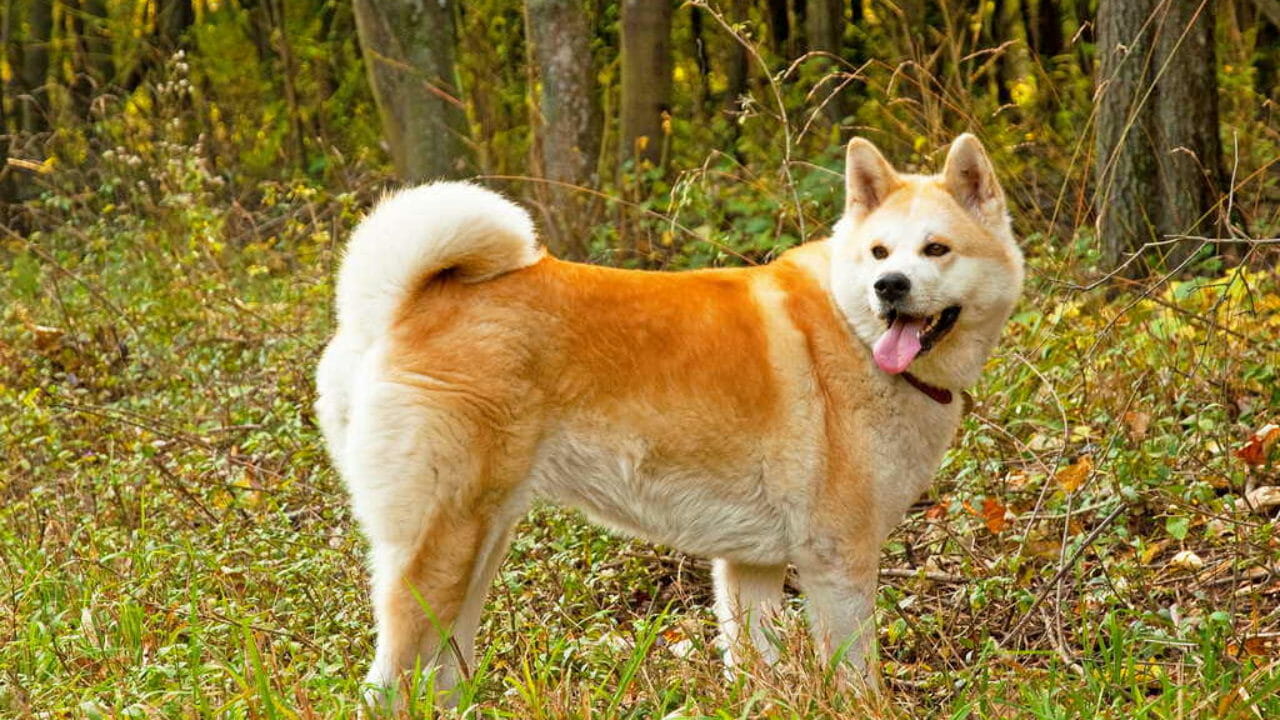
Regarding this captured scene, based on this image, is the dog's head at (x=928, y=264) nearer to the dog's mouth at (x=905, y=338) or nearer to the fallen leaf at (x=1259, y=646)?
the dog's mouth at (x=905, y=338)

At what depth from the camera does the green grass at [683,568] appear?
354 cm

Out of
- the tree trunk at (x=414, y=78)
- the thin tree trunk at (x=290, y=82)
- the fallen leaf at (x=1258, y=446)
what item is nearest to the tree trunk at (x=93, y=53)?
the thin tree trunk at (x=290, y=82)

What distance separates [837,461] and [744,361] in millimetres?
373

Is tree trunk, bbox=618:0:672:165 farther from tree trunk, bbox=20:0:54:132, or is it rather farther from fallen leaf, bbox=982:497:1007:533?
tree trunk, bbox=20:0:54:132

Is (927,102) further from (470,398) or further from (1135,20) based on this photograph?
(470,398)

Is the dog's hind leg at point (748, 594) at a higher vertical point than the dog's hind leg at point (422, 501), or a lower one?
lower

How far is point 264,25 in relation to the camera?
17.4 m

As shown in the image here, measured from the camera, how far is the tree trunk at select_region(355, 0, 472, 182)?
9.23 meters

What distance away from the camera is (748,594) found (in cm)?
416

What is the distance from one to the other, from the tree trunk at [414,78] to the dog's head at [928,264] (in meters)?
5.45

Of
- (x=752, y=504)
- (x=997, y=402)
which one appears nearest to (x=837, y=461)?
(x=752, y=504)

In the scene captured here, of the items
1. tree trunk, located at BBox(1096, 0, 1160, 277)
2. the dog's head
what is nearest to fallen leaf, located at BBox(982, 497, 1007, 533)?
the dog's head

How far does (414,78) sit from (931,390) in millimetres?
5999

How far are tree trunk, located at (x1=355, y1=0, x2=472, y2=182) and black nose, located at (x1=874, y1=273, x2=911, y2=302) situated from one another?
5718 mm
